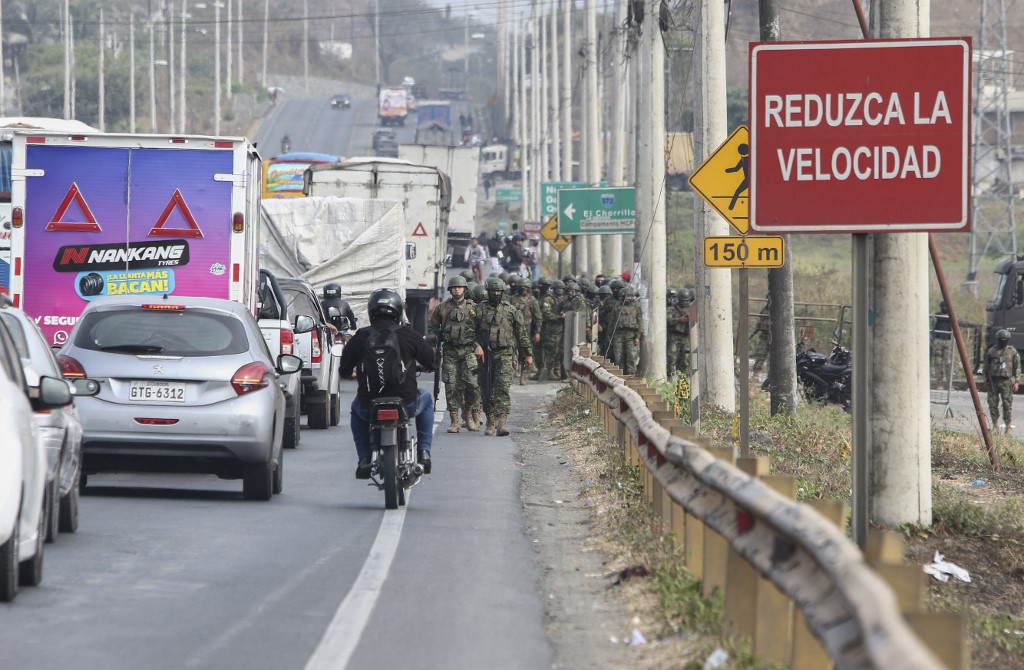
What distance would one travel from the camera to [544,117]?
2982 inches

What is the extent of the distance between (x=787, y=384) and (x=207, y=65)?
144200 millimetres

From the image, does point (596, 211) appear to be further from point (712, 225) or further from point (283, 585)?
point (283, 585)

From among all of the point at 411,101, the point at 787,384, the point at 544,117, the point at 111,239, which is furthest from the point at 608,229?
the point at 411,101

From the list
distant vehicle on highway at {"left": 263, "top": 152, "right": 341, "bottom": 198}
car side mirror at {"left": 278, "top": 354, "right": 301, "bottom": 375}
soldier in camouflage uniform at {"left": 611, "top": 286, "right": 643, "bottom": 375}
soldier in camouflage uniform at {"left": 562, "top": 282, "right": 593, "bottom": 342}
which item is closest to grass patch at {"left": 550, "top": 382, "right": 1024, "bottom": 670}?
car side mirror at {"left": 278, "top": 354, "right": 301, "bottom": 375}

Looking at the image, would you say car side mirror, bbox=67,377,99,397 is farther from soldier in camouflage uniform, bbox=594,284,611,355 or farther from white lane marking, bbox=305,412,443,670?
soldier in camouflage uniform, bbox=594,284,611,355

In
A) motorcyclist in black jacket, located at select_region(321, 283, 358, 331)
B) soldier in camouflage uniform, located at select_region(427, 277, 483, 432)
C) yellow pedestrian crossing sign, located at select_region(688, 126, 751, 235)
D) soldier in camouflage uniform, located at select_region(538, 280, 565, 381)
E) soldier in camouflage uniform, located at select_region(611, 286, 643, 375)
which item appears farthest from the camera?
soldier in camouflage uniform, located at select_region(538, 280, 565, 381)

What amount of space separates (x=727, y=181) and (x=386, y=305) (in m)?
3.30

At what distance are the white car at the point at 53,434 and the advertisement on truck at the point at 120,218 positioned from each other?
21.4ft

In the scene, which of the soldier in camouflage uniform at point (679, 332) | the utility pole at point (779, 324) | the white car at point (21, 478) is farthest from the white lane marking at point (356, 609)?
the soldier in camouflage uniform at point (679, 332)

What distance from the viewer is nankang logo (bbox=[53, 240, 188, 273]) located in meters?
17.3

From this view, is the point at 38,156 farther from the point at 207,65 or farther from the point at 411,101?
the point at 207,65

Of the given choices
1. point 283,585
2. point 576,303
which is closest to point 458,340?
point 576,303

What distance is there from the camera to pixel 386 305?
508 inches

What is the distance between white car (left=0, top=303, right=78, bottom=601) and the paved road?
0.15 meters
